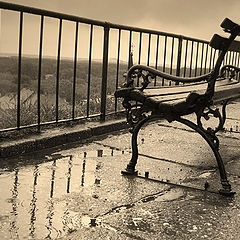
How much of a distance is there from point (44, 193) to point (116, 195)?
1.54 feet

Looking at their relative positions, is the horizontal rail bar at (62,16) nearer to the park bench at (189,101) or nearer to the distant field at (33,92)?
the distant field at (33,92)

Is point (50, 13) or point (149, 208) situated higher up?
point (50, 13)

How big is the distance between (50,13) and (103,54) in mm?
1249

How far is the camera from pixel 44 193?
3.35m

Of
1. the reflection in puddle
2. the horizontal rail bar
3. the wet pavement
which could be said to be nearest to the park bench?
the wet pavement

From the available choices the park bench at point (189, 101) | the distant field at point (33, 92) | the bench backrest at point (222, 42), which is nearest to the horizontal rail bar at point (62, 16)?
the distant field at point (33, 92)

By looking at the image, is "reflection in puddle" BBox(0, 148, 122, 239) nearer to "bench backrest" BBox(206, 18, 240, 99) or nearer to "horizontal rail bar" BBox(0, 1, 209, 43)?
"bench backrest" BBox(206, 18, 240, 99)

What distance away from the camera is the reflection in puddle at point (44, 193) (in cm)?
272

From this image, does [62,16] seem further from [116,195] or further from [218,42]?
[116,195]

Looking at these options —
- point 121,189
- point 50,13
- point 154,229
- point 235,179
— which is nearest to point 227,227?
point 154,229

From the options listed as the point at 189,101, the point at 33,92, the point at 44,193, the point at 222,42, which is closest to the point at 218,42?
the point at 222,42

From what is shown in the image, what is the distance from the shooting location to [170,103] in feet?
12.1

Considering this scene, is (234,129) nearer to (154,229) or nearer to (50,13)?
(50,13)

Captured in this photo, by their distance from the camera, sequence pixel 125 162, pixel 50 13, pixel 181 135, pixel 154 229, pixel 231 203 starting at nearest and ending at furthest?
pixel 154 229
pixel 231 203
pixel 125 162
pixel 50 13
pixel 181 135
